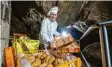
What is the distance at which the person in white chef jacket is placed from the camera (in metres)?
2.77

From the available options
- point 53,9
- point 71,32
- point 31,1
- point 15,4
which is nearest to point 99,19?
point 71,32

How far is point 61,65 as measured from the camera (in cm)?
235

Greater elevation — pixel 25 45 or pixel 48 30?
pixel 48 30

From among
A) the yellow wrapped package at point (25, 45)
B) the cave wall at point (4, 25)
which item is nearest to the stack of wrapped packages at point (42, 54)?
the yellow wrapped package at point (25, 45)

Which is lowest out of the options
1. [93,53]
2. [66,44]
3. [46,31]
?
[93,53]

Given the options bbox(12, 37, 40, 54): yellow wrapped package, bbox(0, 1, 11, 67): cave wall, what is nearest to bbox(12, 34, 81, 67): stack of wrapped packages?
bbox(12, 37, 40, 54): yellow wrapped package

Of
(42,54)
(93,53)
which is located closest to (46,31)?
(42,54)

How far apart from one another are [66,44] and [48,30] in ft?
1.04

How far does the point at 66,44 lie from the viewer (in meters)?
2.62

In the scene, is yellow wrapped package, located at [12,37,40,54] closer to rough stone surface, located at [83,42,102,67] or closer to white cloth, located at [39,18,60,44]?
white cloth, located at [39,18,60,44]

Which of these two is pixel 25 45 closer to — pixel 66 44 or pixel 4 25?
pixel 4 25

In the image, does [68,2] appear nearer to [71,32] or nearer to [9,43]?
[71,32]

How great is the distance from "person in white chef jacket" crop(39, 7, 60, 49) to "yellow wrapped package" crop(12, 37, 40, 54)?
9cm

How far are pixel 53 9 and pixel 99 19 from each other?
0.59 meters
